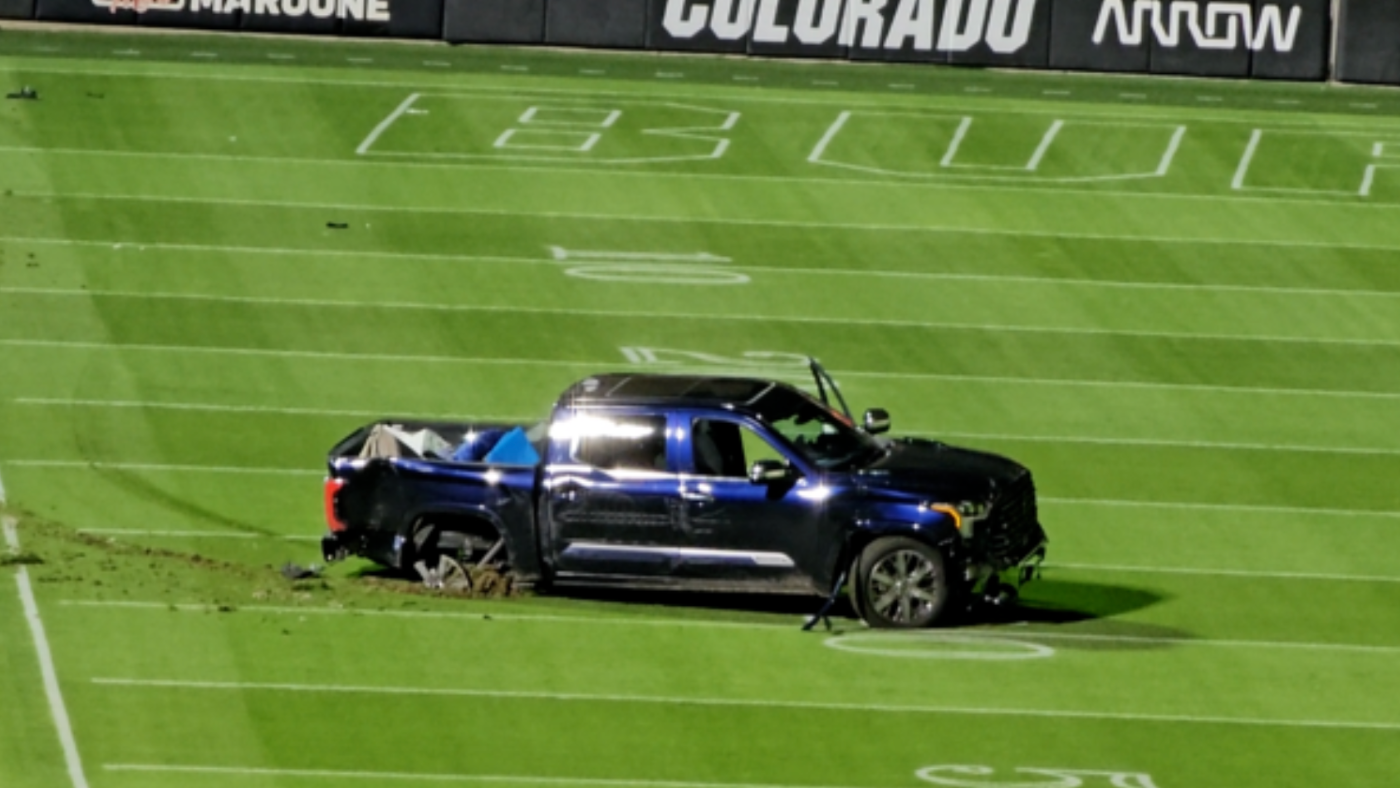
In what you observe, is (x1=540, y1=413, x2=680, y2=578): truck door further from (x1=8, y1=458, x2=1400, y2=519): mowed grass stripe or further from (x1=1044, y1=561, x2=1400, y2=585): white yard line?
(x1=8, y1=458, x2=1400, y2=519): mowed grass stripe

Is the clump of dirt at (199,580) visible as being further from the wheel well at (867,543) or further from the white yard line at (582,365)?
the white yard line at (582,365)

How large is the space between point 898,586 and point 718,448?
149 cm

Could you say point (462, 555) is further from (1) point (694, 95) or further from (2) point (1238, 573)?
(1) point (694, 95)

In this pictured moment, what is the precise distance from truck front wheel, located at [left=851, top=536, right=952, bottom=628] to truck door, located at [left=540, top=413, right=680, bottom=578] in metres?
1.25

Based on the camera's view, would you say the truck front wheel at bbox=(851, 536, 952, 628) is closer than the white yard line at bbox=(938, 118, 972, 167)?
Yes

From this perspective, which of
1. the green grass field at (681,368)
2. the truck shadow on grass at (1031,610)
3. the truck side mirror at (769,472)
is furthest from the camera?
the truck shadow on grass at (1031,610)

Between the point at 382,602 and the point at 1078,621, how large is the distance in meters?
4.43

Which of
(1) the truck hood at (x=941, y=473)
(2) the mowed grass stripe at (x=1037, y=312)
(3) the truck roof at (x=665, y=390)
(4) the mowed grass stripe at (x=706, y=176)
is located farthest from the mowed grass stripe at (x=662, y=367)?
(1) the truck hood at (x=941, y=473)

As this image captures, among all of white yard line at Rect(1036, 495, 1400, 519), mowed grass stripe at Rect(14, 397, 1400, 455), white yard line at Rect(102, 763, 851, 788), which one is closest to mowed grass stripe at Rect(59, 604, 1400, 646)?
white yard line at Rect(102, 763, 851, 788)

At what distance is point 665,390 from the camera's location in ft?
60.0

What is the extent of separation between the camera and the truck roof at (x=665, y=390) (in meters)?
18.1

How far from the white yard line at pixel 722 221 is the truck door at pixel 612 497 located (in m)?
12.4

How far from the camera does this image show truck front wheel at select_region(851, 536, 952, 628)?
17.5 metres

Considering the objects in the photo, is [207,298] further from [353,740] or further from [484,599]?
[353,740]
